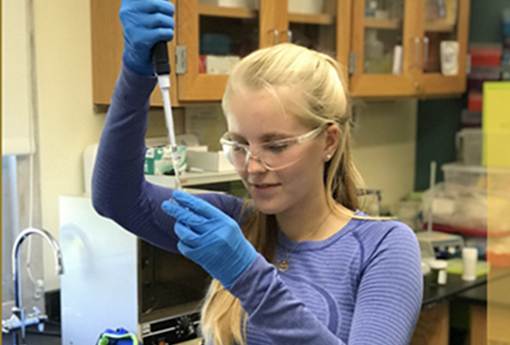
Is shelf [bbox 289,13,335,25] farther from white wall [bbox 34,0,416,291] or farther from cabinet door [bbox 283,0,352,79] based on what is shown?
white wall [bbox 34,0,416,291]

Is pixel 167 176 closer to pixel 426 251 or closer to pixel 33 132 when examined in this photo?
pixel 33 132

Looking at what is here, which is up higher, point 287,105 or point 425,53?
point 425,53

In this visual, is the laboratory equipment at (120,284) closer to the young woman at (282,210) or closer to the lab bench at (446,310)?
the young woman at (282,210)

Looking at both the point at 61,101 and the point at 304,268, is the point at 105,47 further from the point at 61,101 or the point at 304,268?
the point at 304,268

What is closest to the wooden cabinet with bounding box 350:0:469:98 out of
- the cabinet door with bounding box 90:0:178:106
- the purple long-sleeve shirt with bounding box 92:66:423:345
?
the cabinet door with bounding box 90:0:178:106

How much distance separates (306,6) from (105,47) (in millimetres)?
930

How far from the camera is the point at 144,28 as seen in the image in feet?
3.30

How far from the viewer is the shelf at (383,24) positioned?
258cm

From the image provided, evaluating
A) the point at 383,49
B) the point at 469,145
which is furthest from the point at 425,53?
the point at 469,145

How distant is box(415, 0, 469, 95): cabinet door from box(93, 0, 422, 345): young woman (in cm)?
181

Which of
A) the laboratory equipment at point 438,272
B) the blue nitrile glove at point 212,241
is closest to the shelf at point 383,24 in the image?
the laboratory equipment at point 438,272

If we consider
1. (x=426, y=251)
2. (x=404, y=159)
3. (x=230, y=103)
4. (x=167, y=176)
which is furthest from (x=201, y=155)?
(x=404, y=159)

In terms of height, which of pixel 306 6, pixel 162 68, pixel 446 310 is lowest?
pixel 446 310

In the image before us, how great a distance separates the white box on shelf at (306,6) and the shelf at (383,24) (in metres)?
0.28
